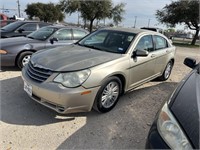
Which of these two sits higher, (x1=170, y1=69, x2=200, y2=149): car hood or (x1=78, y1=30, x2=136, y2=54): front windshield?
(x1=78, y1=30, x2=136, y2=54): front windshield

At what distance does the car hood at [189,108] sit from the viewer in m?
1.69

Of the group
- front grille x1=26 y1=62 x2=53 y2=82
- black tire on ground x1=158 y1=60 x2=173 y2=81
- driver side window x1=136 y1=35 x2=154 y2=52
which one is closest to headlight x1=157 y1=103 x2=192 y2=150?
front grille x1=26 y1=62 x2=53 y2=82

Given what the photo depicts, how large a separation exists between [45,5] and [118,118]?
4322 centimetres

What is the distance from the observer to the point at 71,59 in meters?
3.50

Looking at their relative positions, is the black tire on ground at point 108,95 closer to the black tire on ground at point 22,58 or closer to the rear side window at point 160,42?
the rear side window at point 160,42

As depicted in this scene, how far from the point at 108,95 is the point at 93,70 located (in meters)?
0.65

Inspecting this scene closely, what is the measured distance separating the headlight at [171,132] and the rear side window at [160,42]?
3151mm

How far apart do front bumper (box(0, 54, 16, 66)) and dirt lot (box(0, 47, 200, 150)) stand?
1.34m

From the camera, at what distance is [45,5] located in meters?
42.4

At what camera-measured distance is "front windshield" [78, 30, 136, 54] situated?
4.10 metres

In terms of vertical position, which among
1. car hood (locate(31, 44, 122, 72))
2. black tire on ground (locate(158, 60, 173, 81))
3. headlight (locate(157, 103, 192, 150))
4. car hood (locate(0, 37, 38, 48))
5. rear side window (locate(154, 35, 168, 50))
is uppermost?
rear side window (locate(154, 35, 168, 50))

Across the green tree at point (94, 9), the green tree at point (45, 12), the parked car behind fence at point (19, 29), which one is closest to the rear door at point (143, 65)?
the parked car behind fence at point (19, 29)

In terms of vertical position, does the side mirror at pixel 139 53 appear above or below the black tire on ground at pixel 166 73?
above

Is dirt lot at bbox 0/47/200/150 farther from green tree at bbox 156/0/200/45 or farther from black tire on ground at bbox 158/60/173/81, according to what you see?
green tree at bbox 156/0/200/45
